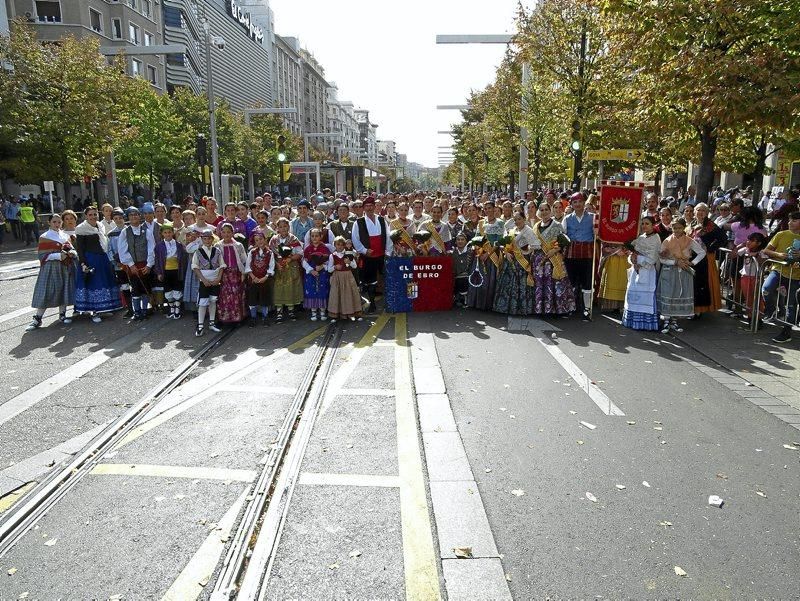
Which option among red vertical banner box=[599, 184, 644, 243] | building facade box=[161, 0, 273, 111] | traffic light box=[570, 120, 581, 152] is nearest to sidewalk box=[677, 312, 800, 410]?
red vertical banner box=[599, 184, 644, 243]

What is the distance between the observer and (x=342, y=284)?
1008 cm

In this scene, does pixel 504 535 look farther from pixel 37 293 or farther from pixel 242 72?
pixel 242 72

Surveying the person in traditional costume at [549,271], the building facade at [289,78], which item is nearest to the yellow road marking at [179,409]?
the person in traditional costume at [549,271]

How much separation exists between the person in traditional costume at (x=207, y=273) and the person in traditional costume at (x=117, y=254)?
5.88 ft

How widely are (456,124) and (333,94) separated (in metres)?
92.5

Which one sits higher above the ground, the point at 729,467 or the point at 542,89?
the point at 542,89

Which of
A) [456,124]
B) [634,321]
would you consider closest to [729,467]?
[634,321]

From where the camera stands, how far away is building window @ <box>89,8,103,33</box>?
4462 cm

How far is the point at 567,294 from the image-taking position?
1030cm

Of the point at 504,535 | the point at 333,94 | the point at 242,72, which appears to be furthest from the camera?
the point at 333,94

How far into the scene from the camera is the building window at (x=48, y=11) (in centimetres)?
4241

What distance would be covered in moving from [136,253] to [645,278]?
8075mm

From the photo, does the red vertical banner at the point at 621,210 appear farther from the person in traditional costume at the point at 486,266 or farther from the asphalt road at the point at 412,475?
the asphalt road at the point at 412,475

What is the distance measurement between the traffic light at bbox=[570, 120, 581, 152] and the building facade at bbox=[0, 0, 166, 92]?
27654 mm
